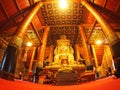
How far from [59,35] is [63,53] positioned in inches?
65.4

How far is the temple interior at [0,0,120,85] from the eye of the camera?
5.84 meters

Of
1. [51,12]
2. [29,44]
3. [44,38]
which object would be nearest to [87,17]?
[51,12]

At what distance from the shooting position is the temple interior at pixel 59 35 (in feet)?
19.2

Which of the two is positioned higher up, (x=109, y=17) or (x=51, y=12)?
(x=51, y=12)

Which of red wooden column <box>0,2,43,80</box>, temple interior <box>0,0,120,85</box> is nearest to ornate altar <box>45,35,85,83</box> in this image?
temple interior <box>0,0,120,85</box>

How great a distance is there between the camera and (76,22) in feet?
36.5

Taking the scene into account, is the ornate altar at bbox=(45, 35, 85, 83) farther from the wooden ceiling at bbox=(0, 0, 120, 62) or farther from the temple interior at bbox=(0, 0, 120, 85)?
the wooden ceiling at bbox=(0, 0, 120, 62)

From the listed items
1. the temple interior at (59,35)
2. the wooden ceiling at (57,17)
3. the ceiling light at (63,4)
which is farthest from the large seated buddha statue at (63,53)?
the ceiling light at (63,4)

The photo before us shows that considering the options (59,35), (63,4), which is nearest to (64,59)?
(59,35)

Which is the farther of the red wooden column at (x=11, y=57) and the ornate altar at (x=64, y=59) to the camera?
the ornate altar at (x=64, y=59)

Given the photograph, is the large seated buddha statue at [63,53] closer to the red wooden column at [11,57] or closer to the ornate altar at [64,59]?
the ornate altar at [64,59]

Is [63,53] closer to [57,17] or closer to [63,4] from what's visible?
[57,17]

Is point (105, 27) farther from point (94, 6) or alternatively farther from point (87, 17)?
point (87, 17)

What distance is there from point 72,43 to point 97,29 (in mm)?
3325
